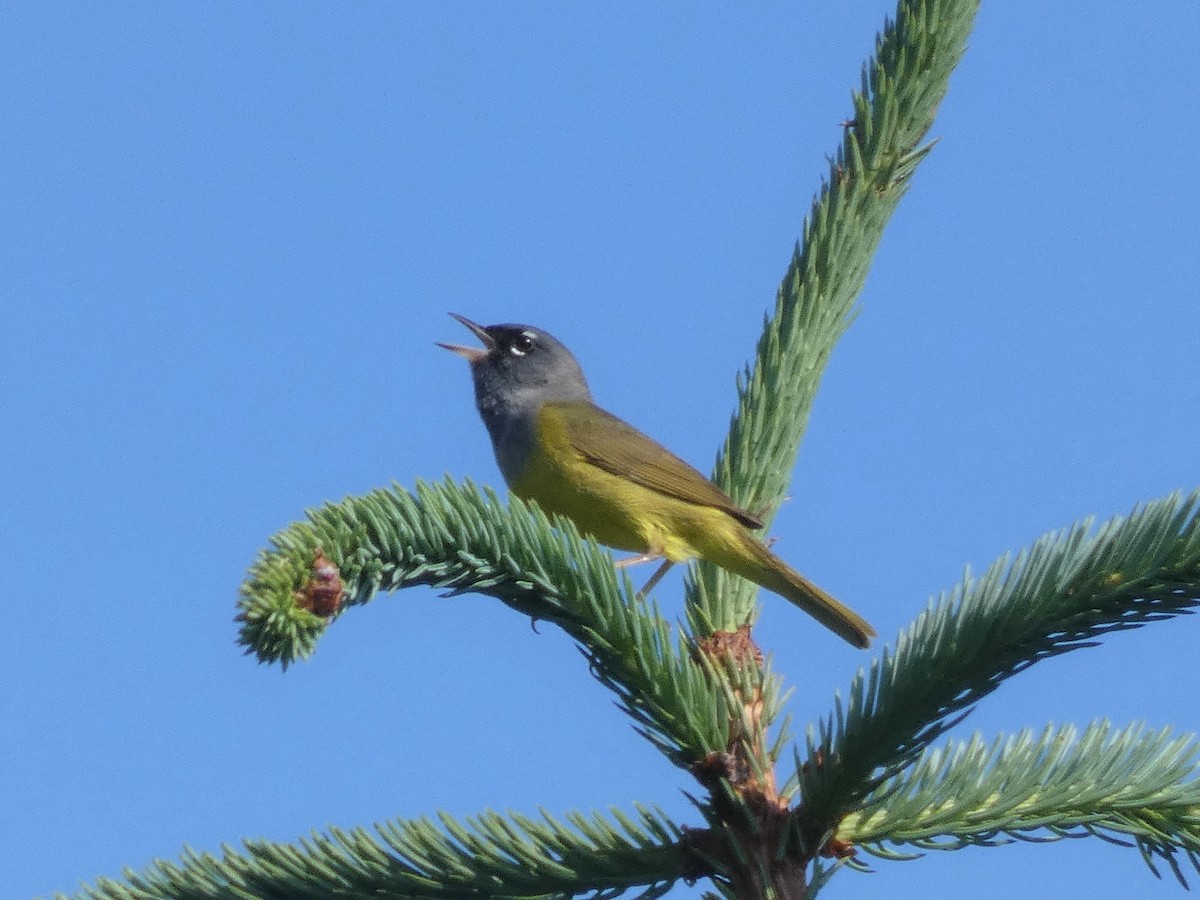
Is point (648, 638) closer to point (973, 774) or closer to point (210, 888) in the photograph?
point (973, 774)

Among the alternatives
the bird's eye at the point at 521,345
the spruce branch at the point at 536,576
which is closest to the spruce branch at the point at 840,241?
the spruce branch at the point at 536,576

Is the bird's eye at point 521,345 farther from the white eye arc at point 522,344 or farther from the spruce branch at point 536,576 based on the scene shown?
the spruce branch at point 536,576

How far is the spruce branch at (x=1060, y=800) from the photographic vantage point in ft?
7.75

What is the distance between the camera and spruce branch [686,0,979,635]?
331 cm

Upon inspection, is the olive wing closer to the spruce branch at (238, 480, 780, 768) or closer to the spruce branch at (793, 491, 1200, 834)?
the spruce branch at (238, 480, 780, 768)

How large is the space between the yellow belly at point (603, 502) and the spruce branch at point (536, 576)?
96.7 inches

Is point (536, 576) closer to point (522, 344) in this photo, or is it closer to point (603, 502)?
point (603, 502)

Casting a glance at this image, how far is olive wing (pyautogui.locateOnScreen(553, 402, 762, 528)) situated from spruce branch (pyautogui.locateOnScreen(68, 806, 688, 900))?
2.30 m

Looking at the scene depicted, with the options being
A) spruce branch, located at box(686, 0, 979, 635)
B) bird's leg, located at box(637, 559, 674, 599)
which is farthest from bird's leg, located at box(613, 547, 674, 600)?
spruce branch, located at box(686, 0, 979, 635)

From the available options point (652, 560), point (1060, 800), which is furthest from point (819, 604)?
point (1060, 800)

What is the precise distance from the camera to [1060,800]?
2.37 meters

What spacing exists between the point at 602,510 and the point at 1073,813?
118 inches

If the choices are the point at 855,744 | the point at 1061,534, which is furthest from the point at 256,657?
the point at 1061,534

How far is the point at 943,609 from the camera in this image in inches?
93.0
